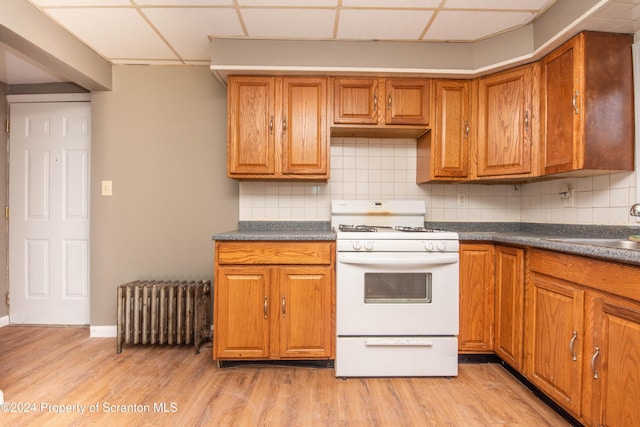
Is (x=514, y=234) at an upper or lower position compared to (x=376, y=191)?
lower

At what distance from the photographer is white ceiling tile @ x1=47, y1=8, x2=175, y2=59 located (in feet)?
6.81

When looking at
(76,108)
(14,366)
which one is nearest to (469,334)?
(14,366)

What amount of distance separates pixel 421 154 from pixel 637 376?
1.83 m

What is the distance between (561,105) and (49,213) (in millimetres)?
4080

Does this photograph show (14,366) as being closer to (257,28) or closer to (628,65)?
(257,28)

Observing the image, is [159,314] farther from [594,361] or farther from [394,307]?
[594,361]

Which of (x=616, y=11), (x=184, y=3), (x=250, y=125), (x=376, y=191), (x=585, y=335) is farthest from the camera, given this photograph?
(x=376, y=191)

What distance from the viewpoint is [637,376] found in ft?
4.10

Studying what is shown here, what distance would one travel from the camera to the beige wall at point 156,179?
2797mm

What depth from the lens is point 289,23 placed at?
2.15m

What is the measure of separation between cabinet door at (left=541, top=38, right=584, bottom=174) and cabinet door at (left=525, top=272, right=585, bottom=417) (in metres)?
0.73

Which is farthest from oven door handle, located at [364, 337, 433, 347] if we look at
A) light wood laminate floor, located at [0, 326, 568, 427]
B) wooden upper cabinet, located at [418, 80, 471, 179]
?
wooden upper cabinet, located at [418, 80, 471, 179]

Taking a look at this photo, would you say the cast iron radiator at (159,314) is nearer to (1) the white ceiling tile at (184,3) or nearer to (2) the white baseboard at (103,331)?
(2) the white baseboard at (103,331)

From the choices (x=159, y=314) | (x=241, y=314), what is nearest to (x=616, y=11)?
(x=241, y=314)
